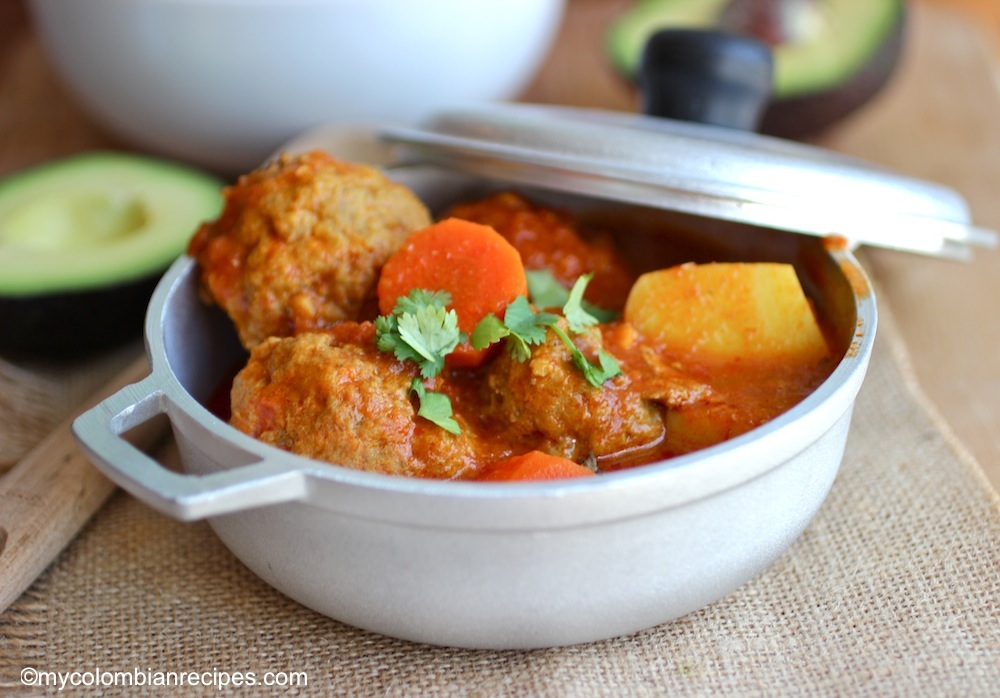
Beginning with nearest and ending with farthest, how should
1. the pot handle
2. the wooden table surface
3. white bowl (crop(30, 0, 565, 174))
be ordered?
the pot handle → the wooden table surface → white bowl (crop(30, 0, 565, 174))

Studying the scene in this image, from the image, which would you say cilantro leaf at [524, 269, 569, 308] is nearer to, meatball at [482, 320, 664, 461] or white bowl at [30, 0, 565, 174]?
meatball at [482, 320, 664, 461]

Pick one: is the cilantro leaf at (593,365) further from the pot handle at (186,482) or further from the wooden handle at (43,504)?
the wooden handle at (43,504)

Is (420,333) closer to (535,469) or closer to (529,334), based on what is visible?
(529,334)

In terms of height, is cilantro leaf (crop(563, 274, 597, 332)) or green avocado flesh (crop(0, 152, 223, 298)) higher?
cilantro leaf (crop(563, 274, 597, 332))

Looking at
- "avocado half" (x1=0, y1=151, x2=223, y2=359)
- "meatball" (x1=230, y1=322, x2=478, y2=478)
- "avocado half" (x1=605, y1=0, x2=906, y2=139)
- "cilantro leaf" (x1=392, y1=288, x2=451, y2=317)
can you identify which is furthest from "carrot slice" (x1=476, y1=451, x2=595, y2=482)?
"avocado half" (x1=605, y1=0, x2=906, y2=139)

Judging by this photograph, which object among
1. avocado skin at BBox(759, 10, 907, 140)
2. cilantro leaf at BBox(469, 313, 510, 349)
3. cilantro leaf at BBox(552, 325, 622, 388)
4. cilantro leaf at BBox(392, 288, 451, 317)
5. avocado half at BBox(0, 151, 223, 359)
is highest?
cilantro leaf at BBox(392, 288, 451, 317)

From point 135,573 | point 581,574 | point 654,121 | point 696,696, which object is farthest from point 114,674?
point 654,121
